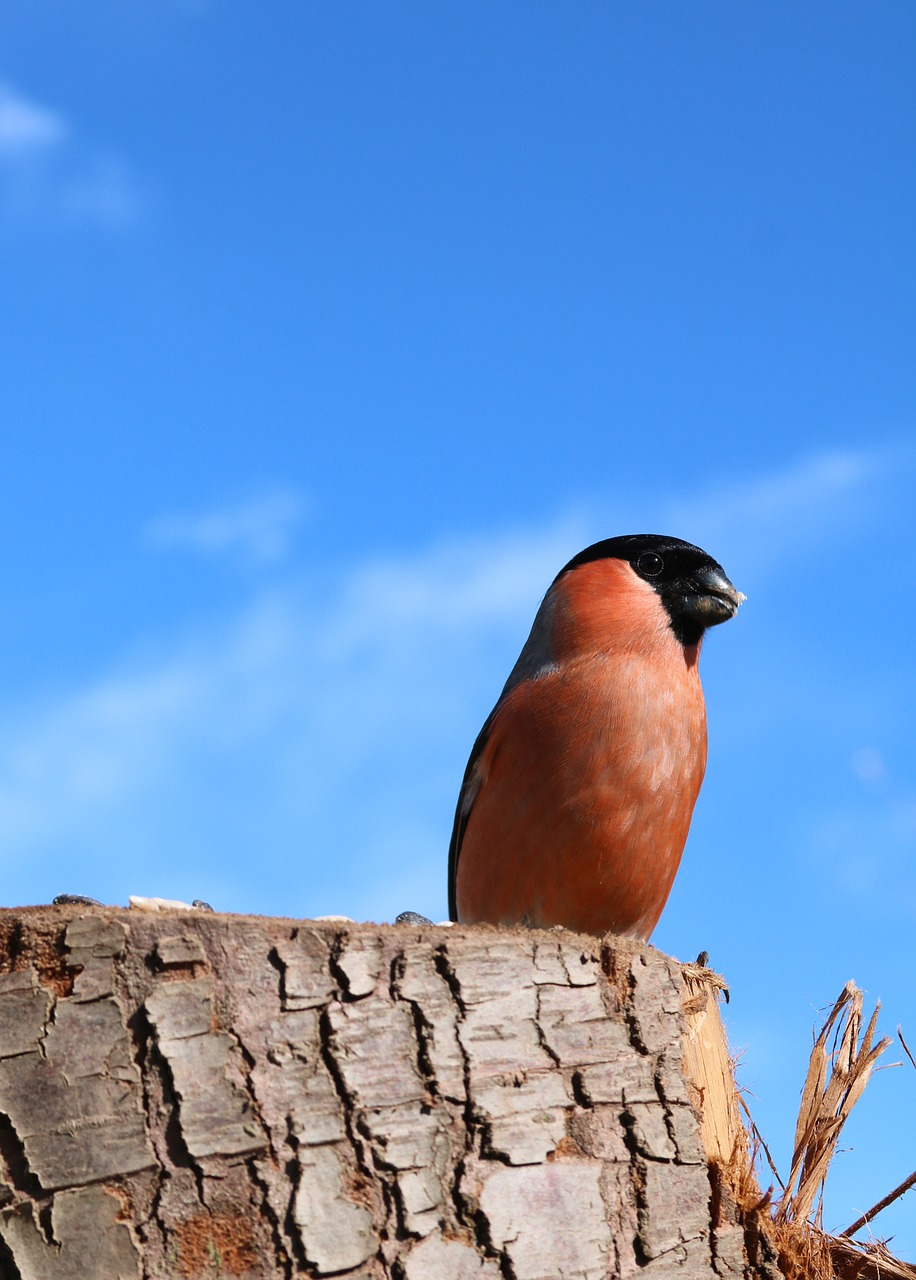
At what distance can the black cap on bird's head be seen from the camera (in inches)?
217

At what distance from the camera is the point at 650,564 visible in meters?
5.65

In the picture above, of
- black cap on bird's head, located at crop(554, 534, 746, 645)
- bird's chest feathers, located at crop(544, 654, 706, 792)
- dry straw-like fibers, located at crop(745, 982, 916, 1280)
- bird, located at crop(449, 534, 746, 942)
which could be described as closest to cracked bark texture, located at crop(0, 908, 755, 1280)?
dry straw-like fibers, located at crop(745, 982, 916, 1280)

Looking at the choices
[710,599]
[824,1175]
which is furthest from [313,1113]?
[710,599]

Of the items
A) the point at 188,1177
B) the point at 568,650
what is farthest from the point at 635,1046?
the point at 568,650

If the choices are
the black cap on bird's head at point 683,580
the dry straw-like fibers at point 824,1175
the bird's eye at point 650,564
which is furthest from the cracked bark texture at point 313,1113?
the bird's eye at point 650,564

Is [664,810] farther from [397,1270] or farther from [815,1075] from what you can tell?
[397,1270]

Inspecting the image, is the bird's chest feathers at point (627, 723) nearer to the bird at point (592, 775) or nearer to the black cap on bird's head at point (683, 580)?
the bird at point (592, 775)

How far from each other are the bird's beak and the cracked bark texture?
2564 mm

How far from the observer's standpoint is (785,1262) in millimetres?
3574

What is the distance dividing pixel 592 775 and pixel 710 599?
117cm

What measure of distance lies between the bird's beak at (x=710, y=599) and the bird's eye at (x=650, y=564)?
16 cm

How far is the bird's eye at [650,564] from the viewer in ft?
18.5

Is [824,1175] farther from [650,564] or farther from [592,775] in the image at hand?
[650,564]

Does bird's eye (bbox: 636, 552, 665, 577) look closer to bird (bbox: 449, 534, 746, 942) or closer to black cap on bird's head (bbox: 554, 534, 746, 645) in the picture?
black cap on bird's head (bbox: 554, 534, 746, 645)
